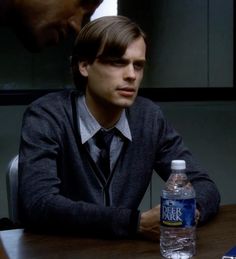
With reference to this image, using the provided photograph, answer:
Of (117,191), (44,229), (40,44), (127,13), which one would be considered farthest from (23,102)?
(40,44)

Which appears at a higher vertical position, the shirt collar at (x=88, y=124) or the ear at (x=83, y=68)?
the ear at (x=83, y=68)

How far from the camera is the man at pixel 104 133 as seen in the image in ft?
4.96

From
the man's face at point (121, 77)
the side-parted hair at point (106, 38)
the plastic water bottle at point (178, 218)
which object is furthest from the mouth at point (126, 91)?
the plastic water bottle at point (178, 218)

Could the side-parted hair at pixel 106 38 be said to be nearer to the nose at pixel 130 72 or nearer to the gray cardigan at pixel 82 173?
the nose at pixel 130 72

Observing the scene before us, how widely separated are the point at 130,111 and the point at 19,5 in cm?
85

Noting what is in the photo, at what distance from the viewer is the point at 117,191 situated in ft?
5.33

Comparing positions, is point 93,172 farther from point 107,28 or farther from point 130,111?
point 107,28

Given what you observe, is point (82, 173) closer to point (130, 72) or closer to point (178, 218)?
point (130, 72)

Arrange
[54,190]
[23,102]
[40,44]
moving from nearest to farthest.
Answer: [40,44] → [54,190] → [23,102]

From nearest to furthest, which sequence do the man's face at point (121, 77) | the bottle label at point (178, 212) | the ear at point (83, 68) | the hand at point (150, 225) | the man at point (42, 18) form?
the man at point (42, 18) → the bottle label at point (178, 212) → the hand at point (150, 225) → the man's face at point (121, 77) → the ear at point (83, 68)

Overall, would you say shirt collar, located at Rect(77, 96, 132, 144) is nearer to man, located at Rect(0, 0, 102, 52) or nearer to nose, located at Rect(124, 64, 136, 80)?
nose, located at Rect(124, 64, 136, 80)

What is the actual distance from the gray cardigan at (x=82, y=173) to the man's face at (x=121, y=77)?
0.12 metres

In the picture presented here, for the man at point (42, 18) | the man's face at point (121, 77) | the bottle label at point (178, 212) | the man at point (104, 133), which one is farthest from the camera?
the man's face at point (121, 77)

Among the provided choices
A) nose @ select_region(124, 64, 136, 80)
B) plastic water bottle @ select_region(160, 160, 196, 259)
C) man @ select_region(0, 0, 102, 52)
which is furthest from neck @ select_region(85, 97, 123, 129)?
man @ select_region(0, 0, 102, 52)
